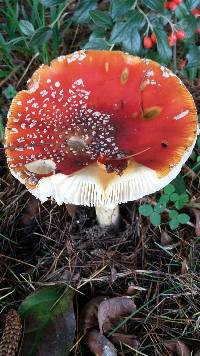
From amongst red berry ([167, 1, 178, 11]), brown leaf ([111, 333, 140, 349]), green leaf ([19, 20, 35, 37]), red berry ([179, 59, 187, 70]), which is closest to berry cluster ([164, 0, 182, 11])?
red berry ([167, 1, 178, 11])

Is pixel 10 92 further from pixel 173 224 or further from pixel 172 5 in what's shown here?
pixel 173 224

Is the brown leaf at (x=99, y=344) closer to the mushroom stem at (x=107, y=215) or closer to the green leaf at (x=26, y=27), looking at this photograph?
the mushroom stem at (x=107, y=215)

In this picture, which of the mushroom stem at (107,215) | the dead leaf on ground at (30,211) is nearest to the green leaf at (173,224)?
the mushroom stem at (107,215)

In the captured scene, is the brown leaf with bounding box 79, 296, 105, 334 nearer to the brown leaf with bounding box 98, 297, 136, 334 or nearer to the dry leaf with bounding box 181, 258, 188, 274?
the brown leaf with bounding box 98, 297, 136, 334

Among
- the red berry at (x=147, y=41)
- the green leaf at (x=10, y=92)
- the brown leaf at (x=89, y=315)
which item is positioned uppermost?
the red berry at (x=147, y=41)

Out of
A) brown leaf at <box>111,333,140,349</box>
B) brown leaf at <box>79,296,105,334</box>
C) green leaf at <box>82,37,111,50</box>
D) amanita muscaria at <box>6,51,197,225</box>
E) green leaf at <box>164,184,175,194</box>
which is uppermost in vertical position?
green leaf at <box>82,37,111,50</box>

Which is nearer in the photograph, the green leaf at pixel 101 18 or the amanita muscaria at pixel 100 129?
the amanita muscaria at pixel 100 129
